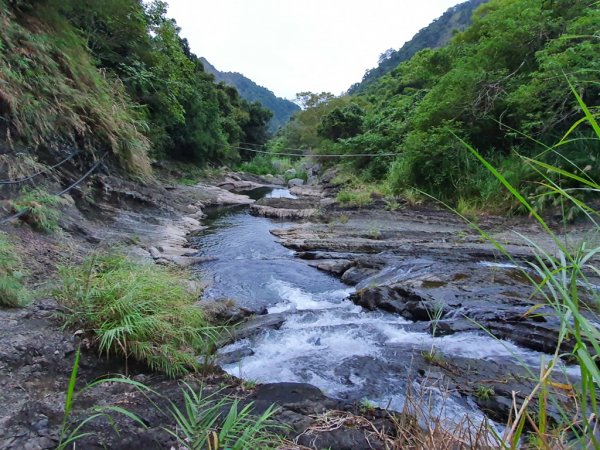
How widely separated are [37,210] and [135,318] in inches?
114

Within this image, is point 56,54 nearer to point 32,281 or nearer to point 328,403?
point 32,281

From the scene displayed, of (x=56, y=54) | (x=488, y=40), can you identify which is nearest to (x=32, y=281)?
(x=56, y=54)

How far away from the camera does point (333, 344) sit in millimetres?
3678

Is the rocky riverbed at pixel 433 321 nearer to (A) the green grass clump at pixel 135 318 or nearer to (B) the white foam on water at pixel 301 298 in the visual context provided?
(B) the white foam on water at pixel 301 298

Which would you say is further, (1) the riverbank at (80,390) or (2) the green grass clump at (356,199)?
(2) the green grass clump at (356,199)

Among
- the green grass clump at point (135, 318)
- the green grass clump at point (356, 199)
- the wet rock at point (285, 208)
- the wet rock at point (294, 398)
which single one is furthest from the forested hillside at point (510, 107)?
the green grass clump at point (135, 318)

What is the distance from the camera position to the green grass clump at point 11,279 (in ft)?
9.08

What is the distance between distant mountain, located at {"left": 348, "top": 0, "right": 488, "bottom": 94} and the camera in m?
56.8

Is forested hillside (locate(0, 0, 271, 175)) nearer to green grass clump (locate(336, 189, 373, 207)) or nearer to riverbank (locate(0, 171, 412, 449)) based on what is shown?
riverbank (locate(0, 171, 412, 449))

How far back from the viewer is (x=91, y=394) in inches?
86.9

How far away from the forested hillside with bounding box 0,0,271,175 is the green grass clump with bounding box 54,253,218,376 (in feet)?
10.8

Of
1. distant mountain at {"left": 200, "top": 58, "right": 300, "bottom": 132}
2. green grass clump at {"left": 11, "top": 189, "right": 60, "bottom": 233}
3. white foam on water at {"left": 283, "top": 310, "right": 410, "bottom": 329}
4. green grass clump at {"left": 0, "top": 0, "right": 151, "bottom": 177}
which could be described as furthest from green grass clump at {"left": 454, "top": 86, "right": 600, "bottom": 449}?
distant mountain at {"left": 200, "top": 58, "right": 300, "bottom": 132}

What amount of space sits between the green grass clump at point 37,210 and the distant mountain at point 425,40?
56.0 meters

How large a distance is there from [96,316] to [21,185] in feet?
10.8
